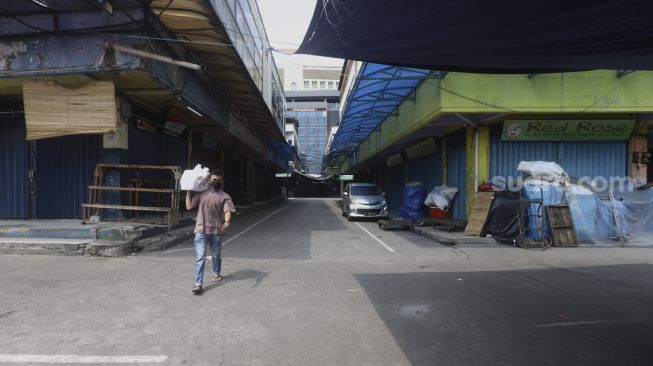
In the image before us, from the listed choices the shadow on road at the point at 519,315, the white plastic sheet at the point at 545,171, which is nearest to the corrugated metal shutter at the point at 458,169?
the white plastic sheet at the point at 545,171

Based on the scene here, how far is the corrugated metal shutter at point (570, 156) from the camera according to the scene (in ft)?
43.4

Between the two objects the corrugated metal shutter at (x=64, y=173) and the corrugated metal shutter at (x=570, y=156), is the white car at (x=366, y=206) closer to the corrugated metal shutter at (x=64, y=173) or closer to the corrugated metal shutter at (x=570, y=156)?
the corrugated metal shutter at (x=570, y=156)

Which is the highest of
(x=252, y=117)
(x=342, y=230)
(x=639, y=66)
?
(x=252, y=117)

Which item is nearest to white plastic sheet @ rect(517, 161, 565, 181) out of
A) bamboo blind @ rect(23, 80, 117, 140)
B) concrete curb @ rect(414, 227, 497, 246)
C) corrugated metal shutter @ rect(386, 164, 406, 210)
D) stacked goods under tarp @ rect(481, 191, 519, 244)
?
stacked goods under tarp @ rect(481, 191, 519, 244)

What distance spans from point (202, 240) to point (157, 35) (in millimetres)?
5545

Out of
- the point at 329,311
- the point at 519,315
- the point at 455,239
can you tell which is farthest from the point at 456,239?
the point at 329,311

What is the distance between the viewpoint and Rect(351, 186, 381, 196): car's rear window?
20.3 m

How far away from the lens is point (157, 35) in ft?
30.5

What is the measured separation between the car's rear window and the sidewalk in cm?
1122

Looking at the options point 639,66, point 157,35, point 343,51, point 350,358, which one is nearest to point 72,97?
point 157,35

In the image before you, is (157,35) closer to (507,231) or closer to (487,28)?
(487,28)

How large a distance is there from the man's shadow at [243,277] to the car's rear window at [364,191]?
13141 mm

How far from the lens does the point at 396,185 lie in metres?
27.2

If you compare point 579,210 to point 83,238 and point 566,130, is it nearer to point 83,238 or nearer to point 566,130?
point 566,130
